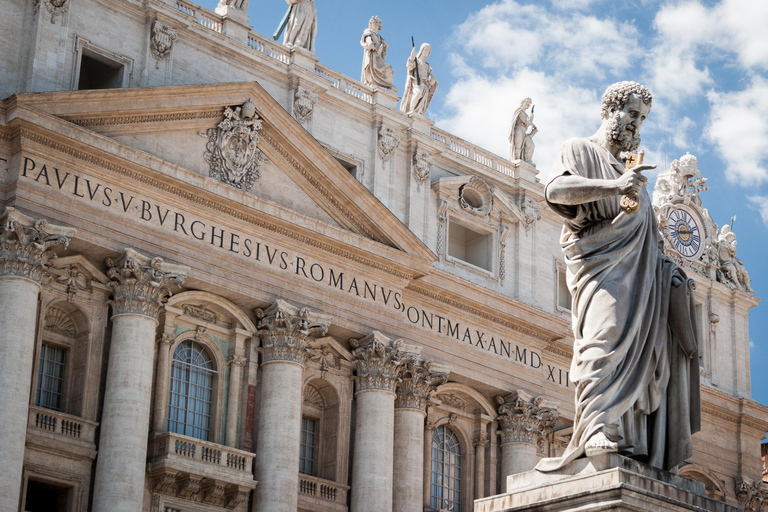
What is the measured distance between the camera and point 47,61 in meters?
26.4

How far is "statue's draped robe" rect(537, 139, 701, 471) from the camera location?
862cm

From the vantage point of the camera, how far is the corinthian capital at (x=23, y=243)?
948 inches

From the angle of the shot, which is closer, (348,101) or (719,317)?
(348,101)

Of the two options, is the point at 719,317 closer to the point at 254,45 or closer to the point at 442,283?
the point at 442,283

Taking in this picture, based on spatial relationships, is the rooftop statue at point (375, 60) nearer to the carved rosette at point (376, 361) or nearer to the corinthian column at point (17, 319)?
the carved rosette at point (376, 361)

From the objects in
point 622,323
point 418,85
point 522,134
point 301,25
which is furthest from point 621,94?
point 522,134

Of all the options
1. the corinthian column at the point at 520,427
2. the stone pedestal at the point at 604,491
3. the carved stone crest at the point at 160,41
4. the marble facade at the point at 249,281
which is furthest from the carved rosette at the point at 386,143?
the stone pedestal at the point at 604,491

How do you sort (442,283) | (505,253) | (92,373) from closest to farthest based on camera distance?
(92,373), (442,283), (505,253)

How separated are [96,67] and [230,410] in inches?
310

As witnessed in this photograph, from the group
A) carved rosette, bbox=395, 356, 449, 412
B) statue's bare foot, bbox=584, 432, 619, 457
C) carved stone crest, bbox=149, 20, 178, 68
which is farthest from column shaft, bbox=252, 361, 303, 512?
statue's bare foot, bbox=584, 432, 619, 457

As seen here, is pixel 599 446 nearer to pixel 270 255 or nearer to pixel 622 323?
pixel 622 323

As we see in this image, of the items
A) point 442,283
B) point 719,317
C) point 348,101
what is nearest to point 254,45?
point 348,101

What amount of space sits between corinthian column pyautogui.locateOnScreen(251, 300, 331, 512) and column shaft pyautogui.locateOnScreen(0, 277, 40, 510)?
5.15m

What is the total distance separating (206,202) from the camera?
2728cm
